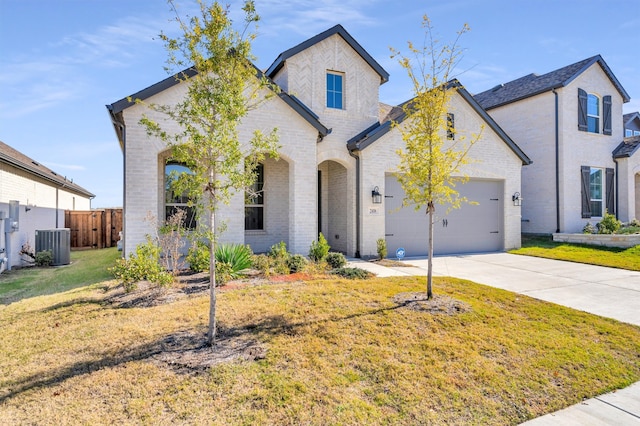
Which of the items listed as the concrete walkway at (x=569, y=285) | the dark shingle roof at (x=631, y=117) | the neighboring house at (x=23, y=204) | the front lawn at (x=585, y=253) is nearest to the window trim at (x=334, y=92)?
the concrete walkway at (x=569, y=285)

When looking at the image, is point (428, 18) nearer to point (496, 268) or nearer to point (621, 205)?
point (496, 268)

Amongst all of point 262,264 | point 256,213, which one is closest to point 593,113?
point 256,213

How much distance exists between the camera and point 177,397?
3.57 meters

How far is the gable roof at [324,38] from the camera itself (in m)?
12.6

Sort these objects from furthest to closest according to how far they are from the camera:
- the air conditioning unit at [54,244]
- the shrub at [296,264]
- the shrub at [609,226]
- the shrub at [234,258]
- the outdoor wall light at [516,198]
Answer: the shrub at [609,226] → the outdoor wall light at [516,198] → the air conditioning unit at [54,244] → the shrub at [296,264] → the shrub at [234,258]

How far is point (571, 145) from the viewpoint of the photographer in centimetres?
1684

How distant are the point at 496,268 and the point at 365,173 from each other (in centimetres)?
517

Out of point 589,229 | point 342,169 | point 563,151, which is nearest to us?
point 342,169

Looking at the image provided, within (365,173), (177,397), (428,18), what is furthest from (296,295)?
(365,173)

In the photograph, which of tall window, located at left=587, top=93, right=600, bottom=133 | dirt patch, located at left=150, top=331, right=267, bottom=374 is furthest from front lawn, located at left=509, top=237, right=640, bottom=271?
dirt patch, located at left=150, top=331, right=267, bottom=374

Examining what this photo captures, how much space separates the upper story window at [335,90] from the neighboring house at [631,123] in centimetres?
2055

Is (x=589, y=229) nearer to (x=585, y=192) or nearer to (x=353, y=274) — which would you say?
(x=585, y=192)

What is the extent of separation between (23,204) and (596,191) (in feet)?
82.5

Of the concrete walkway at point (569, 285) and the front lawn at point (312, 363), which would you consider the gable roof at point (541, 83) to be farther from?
the front lawn at point (312, 363)
